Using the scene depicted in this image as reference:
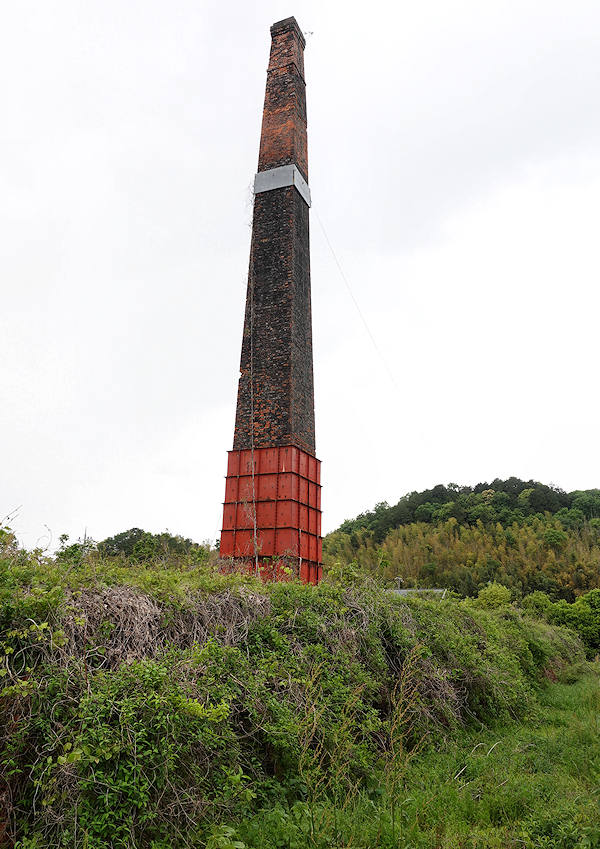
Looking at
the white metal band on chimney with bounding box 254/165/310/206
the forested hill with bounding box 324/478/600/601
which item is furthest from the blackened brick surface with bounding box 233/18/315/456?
the forested hill with bounding box 324/478/600/601

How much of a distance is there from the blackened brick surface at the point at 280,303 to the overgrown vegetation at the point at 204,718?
618 cm

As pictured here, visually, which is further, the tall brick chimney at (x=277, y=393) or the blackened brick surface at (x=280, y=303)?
the blackened brick surface at (x=280, y=303)

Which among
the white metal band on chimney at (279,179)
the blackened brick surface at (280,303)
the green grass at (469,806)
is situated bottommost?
the green grass at (469,806)

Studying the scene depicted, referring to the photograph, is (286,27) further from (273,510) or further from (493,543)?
(493,543)

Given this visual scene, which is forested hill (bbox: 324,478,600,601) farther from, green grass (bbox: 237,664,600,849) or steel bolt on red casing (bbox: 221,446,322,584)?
green grass (bbox: 237,664,600,849)

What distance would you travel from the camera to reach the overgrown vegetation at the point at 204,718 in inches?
131

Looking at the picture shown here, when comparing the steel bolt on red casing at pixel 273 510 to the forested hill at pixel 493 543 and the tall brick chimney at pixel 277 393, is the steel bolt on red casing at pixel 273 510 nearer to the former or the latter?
the tall brick chimney at pixel 277 393

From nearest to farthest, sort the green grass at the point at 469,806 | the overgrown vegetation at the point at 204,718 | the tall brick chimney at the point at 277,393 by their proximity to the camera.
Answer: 1. the overgrown vegetation at the point at 204,718
2. the green grass at the point at 469,806
3. the tall brick chimney at the point at 277,393

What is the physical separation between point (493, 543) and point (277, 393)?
958 inches

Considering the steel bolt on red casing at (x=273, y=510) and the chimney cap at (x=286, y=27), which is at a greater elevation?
the chimney cap at (x=286, y=27)

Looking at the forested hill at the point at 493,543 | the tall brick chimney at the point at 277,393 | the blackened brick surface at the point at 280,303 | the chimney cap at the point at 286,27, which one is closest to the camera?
the tall brick chimney at the point at 277,393

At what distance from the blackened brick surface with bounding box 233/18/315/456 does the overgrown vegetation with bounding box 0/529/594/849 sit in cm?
618

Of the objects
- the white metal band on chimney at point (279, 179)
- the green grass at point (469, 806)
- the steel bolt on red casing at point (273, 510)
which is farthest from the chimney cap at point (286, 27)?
the green grass at point (469, 806)

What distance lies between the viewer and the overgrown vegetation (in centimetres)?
333
